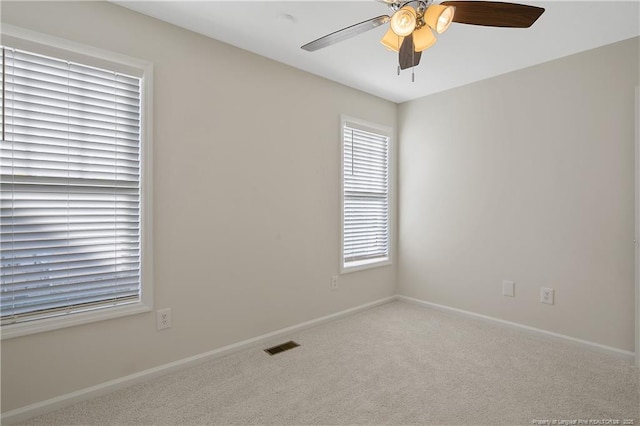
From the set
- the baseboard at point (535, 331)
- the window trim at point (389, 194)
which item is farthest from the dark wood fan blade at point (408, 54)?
the baseboard at point (535, 331)

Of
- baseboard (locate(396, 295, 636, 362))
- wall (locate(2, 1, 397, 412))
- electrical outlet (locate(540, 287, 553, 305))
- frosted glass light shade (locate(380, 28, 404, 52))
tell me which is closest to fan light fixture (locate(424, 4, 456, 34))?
frosted glass light shade (locate(380, 28, 404, 52))

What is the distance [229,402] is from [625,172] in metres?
3.23

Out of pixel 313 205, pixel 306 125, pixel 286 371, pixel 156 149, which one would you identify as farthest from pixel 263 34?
pixel 286 371

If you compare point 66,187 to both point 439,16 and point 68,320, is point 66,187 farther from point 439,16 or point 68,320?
point 439,16

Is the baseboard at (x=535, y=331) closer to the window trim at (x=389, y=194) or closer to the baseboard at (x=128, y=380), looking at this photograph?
the window trim at (x=389, y=194)

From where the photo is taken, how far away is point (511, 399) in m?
2.08

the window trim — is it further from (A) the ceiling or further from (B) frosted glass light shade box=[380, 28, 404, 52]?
(B) frosted glass light shade box=[380, 28, 404, 52]

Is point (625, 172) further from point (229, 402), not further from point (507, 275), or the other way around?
point (229, 402)

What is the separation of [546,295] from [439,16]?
8.49ft

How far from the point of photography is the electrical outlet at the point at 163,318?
2.36m

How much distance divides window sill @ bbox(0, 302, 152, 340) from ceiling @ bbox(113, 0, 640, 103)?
1911 mm

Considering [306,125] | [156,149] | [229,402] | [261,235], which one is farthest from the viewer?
[306,125]

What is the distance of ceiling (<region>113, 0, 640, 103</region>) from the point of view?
7.18ft

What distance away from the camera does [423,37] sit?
1810 millimetres
